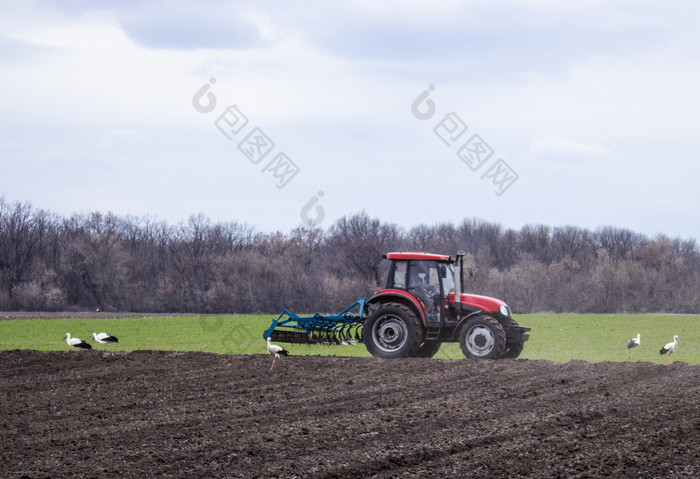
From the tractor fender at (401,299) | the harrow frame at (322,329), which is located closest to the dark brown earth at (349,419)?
the harrow frame at (322,329)

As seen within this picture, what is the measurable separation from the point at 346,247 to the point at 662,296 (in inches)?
959

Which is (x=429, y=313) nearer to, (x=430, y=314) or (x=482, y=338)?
(x=430, y=314)

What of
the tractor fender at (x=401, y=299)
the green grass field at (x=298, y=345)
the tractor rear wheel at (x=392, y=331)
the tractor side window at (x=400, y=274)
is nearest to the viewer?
the tractor rear wheel at (x=392, y=331)

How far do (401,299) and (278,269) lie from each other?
42.6m

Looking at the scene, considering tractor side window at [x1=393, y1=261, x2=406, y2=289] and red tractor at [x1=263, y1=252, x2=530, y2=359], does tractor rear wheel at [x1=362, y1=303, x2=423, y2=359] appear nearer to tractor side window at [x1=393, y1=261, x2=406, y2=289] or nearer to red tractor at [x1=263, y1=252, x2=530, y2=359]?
red tractor at [x1=263, y1=252, x2=530, y2=359]

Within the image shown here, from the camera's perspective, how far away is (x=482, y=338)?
1499 cm

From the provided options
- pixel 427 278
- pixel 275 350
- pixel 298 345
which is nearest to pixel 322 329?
pixel 275 350

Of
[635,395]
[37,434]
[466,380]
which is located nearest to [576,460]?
[635,395]

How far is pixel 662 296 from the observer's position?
57719 millimetres

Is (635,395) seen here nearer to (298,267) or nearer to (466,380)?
(466,380)

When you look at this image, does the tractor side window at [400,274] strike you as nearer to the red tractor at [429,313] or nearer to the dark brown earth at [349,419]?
the red tractor at [429,313]

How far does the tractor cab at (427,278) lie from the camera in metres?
15.2

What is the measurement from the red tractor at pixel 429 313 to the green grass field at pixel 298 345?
3.17 m

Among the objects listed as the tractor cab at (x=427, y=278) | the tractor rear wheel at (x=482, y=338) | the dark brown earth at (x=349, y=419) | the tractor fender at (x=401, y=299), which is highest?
the tractor cab at (x=427, y=278)
